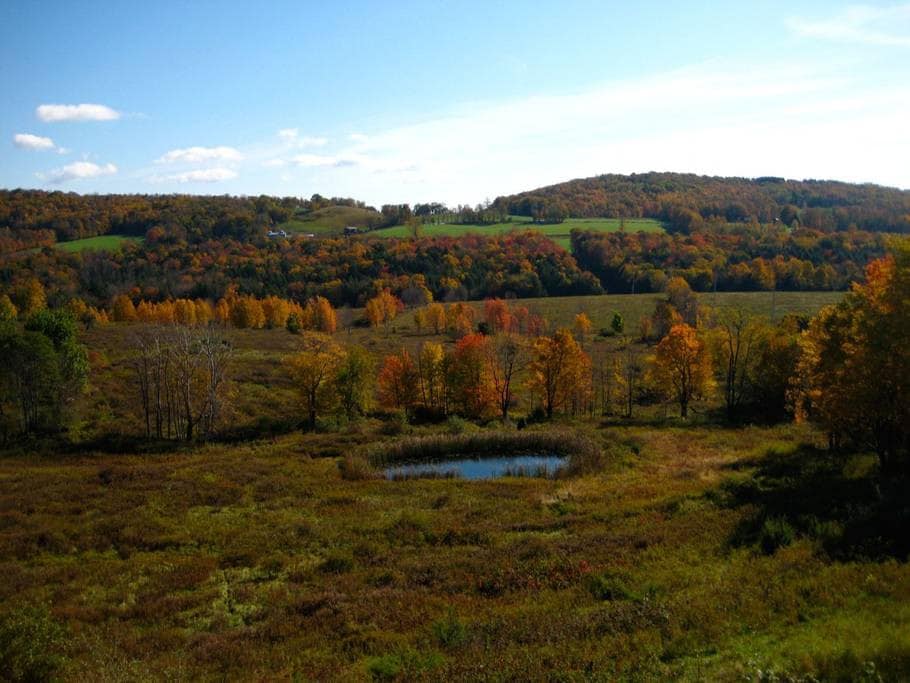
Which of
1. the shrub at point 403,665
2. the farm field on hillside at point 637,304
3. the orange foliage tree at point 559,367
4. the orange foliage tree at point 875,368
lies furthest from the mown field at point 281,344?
the shrub at point 403,665

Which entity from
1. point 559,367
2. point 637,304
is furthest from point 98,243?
point 559,367

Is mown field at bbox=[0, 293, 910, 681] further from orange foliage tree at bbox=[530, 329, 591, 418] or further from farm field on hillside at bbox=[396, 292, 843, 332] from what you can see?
farm field on hillside at bbox=[396, 292, 843, 332]

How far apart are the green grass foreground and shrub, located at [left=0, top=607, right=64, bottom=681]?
0.12 meters

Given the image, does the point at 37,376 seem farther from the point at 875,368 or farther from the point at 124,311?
the point at 124,311

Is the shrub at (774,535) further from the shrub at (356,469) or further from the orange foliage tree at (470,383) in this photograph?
the orange foliage tree at (470,383)

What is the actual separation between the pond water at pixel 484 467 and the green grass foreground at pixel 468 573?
2927 mm

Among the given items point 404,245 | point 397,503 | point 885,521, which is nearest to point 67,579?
point 397,503

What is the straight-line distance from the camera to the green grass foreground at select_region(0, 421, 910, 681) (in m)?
12.2

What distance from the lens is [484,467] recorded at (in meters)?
42.7

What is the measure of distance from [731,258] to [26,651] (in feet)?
492

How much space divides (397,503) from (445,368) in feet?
94.4

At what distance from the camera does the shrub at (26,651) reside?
39.4 feet

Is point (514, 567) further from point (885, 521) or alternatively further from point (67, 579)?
point (67, 579)

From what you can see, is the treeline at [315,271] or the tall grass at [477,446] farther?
the treeline at [315,271]
